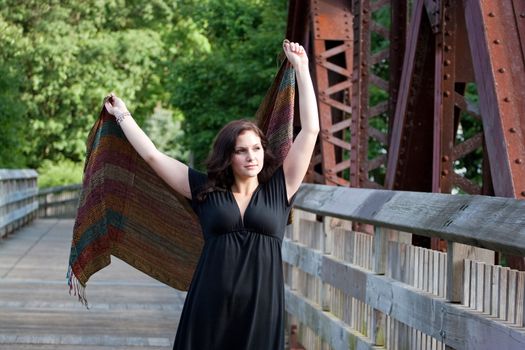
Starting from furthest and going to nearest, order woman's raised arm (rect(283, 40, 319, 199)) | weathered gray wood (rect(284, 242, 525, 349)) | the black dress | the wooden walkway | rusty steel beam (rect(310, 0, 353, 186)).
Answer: rusty steel beam (rect(310, 0, 353, 186)) → the wooden walkway → woman's raised arm (rect(283, 40, 319, 199)) → the black dress → weathered gray wood (rect(284, 242, 525, 349))

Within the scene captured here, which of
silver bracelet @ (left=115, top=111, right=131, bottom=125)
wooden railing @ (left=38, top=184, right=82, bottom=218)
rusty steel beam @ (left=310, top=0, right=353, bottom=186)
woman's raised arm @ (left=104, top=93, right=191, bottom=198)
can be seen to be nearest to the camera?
woman's raised arm @ (left=104, top=93, right=191, bottom=198)

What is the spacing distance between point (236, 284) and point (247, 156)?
524mm

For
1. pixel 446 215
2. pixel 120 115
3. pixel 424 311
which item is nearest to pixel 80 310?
pixel 120 115

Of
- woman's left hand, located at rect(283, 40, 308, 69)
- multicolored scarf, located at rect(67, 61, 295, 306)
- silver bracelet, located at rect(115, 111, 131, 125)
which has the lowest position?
multicolored scarf, located at rect(67, 61, 295, 306)

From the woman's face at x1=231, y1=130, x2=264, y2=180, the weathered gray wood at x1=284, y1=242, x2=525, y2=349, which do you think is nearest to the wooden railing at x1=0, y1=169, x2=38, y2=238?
the weathered gray wood at x1=284, y1=242, x2=525, y2=349

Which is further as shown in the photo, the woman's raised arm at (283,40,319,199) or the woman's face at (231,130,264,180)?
→ the woman's raised arm at (283,40,319,199)

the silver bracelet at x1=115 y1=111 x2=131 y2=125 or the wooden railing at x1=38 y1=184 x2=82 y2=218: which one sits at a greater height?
the silver bracelet at x1=115 y1=111 x2=131 y2=125

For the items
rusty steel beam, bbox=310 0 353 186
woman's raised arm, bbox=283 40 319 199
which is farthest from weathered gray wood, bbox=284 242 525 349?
rusty steel beam, bbox=310 0 353 186

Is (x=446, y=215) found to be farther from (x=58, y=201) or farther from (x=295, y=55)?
(x=58, y=201)

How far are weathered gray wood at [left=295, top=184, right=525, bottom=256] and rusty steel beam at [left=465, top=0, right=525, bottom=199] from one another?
12.0 inches

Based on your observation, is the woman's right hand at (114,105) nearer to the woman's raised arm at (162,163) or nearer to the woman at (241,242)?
the woman's raised arm at (162,163)

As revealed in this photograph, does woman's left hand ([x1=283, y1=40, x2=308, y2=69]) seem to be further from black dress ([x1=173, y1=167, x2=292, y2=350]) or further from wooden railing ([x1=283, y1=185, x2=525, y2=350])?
wooden railing ([x1=283, y1=185, x2=525, y2=350])

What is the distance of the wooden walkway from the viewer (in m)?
9.90

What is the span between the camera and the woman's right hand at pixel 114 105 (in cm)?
612
